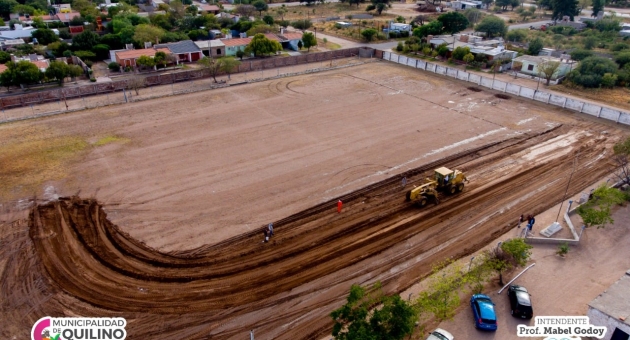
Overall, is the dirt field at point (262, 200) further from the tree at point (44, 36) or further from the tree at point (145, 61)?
the tree at point (44, 36)

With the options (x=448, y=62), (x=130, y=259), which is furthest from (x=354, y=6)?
(x=130, y=259)

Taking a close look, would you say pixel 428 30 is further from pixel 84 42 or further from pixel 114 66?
pixel 84 42

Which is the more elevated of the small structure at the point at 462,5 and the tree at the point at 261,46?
the small structure at the point at 462,5

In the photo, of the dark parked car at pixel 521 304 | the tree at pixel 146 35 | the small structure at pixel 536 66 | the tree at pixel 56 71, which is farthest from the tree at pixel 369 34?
the dark parked car at pixel 521 304

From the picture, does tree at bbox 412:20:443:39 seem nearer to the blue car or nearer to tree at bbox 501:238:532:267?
tree at bbox 501:238:532:267

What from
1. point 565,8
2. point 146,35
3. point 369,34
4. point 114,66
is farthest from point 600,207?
point 565,8
